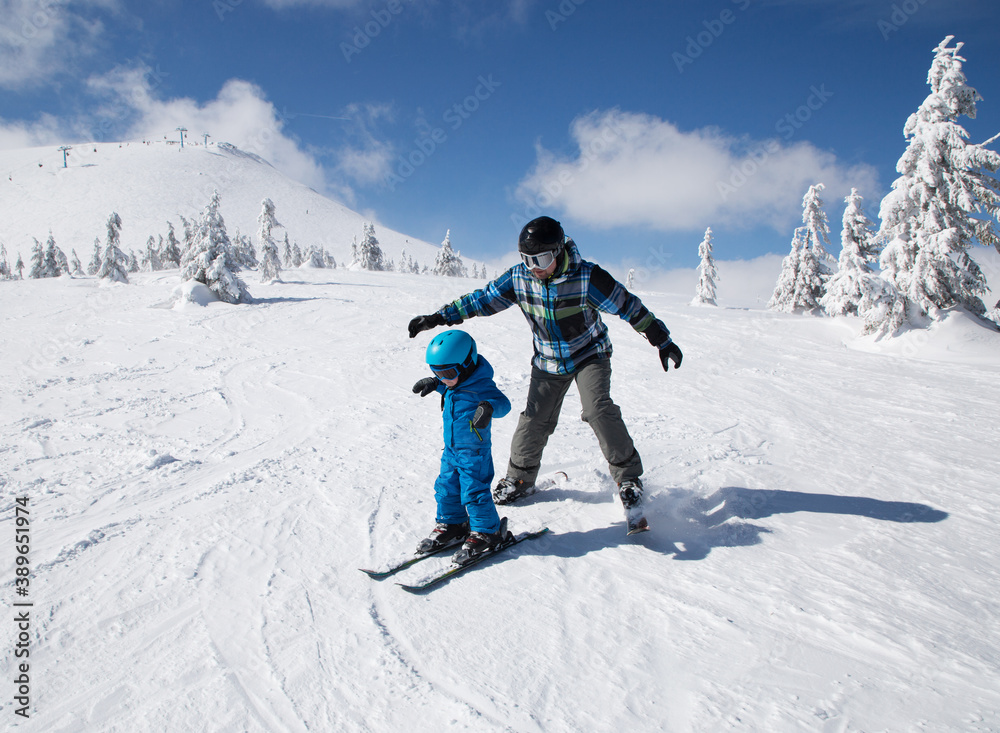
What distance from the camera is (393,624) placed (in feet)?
8.02

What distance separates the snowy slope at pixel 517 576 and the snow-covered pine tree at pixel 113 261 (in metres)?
34.9

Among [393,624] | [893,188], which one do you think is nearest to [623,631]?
[393,624]

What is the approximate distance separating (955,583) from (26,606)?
16.5ft

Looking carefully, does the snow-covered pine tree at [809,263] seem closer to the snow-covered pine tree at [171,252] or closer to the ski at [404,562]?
the ski at [404,562]

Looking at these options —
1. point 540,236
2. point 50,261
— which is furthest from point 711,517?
point 50,261

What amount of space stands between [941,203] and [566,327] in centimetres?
1775

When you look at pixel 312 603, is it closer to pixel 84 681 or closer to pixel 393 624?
pixel 393 624

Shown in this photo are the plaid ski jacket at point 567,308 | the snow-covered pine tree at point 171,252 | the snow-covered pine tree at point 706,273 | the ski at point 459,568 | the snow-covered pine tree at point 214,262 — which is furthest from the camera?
the snow-covered pine tree at point 171,252

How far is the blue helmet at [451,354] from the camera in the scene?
9.57 ft

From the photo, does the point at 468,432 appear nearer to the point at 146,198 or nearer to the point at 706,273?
the point at 706,273

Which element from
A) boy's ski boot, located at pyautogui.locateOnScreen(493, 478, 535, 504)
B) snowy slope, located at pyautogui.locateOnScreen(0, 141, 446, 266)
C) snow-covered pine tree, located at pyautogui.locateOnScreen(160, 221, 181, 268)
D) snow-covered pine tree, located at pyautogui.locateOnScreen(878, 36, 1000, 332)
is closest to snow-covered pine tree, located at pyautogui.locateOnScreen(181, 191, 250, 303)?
boy's ski boot, located at pyautogui.locateOnScreen(493, 478, 535, 504)

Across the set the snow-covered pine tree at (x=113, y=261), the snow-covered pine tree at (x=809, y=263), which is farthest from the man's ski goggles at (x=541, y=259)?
the snow-covered pine tree at (x=113, y=261)

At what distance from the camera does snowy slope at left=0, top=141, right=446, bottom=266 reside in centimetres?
10312

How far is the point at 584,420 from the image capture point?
345 centimetres
